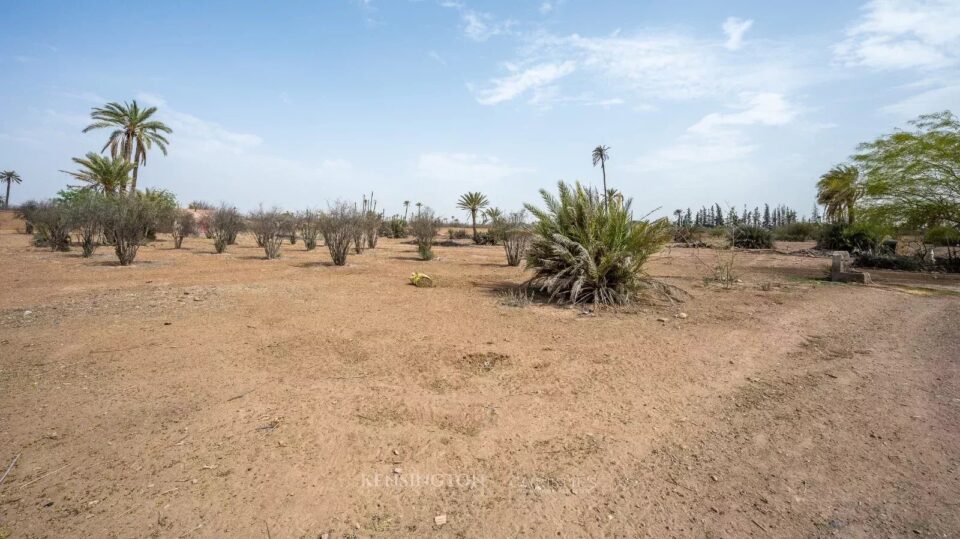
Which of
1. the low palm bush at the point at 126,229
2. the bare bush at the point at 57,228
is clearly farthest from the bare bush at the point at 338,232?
the bare bush at the point at 57,228

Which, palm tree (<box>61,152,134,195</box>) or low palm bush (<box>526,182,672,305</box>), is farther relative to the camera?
palm tree (<box>61,152,134,195</box>)

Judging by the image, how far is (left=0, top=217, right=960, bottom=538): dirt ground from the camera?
2307mm

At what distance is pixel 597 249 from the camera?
26.4 ft

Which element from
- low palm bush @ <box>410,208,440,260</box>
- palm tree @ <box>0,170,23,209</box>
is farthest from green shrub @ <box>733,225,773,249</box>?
palm tree @ <box>0,170,23,209</box>

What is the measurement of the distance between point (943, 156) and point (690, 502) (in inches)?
762

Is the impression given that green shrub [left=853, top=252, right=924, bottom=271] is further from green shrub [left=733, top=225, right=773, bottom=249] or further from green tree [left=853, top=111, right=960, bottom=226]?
green shrub [left=733, top=225, right=773, bottom=249]

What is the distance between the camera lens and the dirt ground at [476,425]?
2.31 metres

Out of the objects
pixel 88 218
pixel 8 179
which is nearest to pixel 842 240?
pixel 88 218

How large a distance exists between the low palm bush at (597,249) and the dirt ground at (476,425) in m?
1.27

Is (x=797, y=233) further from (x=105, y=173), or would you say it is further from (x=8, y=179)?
(x=8, y=179)

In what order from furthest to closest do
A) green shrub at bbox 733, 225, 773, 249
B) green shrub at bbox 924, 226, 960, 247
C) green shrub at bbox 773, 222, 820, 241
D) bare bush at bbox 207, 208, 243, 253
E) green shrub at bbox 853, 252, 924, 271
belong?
green shrub at bbox 773, 222, 820, 241, green shrub at bbox 733, 225, 773, 249, bare bush at bbox 207, 208, 243, 253, green shrub at bbox 853, 252, 924, 271, green shrub at bbox 924, 226, 960, 247

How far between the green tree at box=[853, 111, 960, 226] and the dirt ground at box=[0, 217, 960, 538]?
11891 mm

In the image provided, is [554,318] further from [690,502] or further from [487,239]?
[487,239]

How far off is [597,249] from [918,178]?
48.9 feet
